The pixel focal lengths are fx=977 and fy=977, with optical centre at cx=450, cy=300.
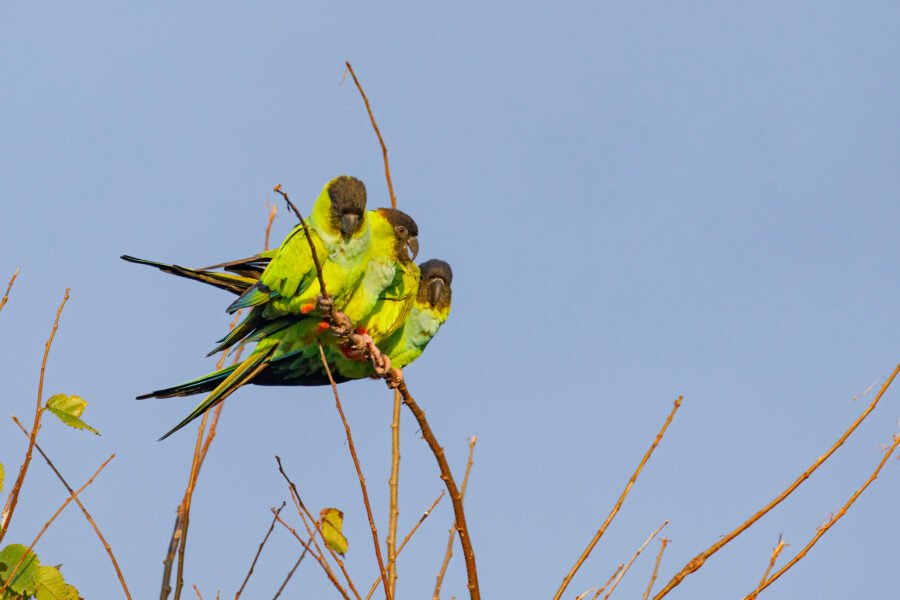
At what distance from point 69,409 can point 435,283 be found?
3.33 m

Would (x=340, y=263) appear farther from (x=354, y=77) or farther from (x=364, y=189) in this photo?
(x=354, y=77)

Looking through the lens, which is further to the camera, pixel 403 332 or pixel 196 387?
pixel 403 332

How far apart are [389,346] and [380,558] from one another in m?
3.24

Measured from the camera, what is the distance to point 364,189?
5633 mm

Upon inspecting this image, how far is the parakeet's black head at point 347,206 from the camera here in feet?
17.9

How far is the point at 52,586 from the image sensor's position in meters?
2.98

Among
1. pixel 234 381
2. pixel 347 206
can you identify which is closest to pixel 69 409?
pixel 234 381

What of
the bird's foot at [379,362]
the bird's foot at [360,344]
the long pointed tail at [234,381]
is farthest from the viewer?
the bird's foot at [379,362]

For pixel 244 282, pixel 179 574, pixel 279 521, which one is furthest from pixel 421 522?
pixel 244 282

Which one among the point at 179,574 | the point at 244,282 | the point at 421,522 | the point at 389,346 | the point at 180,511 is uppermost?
the point at 389,346

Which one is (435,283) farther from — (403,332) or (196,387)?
(196,387)

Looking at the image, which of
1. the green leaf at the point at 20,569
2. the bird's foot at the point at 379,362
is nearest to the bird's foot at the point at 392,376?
the bird's foot at the point at 379,362

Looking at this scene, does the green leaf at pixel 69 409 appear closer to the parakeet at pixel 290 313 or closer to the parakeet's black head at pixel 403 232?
the parakeet at pixel 290 313

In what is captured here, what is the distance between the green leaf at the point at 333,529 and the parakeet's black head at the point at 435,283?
2.60m
